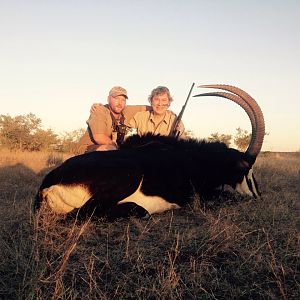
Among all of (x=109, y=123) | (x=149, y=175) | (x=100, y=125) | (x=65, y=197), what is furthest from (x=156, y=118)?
(x=65, y=197)

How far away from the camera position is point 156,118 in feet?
22.0

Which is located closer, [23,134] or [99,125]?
[99,125]

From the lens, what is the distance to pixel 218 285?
2172 mm

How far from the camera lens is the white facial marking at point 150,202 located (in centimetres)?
393

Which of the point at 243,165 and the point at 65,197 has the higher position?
the point at 243,165

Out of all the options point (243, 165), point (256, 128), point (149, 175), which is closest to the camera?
point (149, 175)

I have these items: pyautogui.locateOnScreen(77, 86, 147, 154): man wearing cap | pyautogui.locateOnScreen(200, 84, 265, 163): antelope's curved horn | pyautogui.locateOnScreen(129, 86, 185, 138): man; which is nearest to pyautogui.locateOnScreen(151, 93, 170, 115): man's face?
pyautogui.locateOnScreen(129, 86, 185, 138): man

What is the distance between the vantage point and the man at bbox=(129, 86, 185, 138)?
6.52 metres

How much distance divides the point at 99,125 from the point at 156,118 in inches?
42.6

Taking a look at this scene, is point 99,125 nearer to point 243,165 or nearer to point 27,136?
point 243,165

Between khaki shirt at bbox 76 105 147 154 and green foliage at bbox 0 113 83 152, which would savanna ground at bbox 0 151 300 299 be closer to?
khaki shirt at bbox 76 105 147 154

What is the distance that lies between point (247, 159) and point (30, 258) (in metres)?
3.38

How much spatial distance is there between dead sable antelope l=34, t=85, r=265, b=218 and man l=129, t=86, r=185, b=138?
1.32 meters

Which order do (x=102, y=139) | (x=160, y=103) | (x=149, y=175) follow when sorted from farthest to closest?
(x=160, y=103) < (x=102, y=139) < (x=149, y=175)
